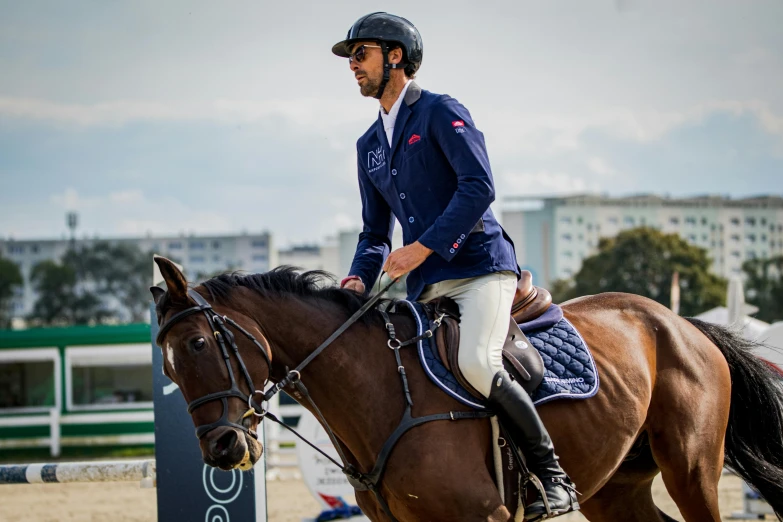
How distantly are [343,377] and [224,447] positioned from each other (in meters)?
0.62

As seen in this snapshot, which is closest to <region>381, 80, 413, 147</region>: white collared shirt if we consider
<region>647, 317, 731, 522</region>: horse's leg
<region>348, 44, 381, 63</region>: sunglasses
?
<region>348, 44, 381, 63</region>: sunglasses

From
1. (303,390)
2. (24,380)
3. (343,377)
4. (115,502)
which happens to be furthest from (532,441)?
(24,380)

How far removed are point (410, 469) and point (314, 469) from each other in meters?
4.71

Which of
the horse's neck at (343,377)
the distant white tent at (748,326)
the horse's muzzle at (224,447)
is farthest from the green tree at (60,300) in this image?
the horse's muzzle at (224,447)

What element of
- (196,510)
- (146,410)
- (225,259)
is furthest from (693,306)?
(225,259)

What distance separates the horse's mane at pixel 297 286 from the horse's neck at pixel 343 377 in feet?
0.33

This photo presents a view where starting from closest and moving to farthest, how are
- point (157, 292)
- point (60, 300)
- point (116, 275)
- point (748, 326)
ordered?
point (157, 292)
point (748, 326)
point (60, 300)
point (116, 275)

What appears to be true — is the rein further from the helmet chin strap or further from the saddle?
the helmet chin strap

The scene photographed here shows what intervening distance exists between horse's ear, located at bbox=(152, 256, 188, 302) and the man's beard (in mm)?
1274

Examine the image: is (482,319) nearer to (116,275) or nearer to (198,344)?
(198,344)

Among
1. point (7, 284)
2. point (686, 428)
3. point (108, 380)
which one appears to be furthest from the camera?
point (7, 284)

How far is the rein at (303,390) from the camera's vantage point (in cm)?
336

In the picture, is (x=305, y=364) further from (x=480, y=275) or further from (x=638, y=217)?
(x=638, y=217)

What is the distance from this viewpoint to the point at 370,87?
4020 millimetres
